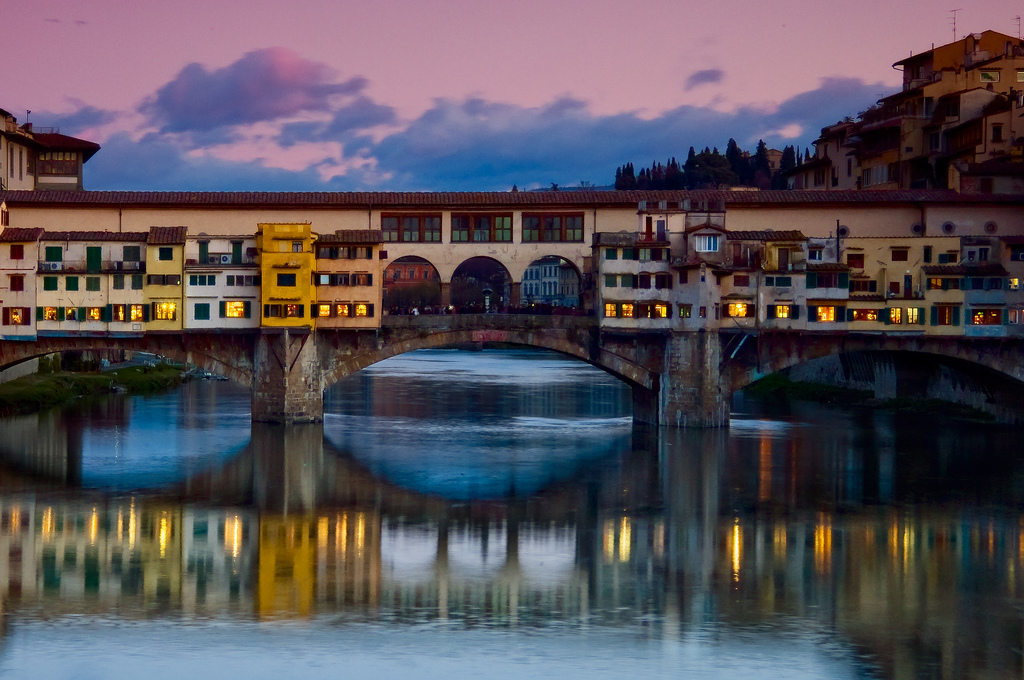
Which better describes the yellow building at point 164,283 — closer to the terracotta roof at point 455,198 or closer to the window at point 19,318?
the terracotta roof at point 455,198

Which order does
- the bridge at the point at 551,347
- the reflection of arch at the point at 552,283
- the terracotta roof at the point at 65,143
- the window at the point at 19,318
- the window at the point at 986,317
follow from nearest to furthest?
the window at the point at 19,318 < the bridge at the point at 551,347 < the window at the point at 986,317 < the terracotta roof at the point at 65,143 < the reflection of arch at the point at 552,283

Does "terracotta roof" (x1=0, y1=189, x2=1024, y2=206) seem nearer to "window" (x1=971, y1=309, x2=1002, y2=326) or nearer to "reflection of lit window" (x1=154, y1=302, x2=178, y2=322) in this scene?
"reflection of lit window" (x1=154, y1=302, x2=178, y2=322)

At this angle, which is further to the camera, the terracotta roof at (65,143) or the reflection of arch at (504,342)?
the terracotta roof at (65,143)

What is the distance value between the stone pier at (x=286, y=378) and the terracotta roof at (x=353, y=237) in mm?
4118

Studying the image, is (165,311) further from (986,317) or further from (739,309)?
(986,317)

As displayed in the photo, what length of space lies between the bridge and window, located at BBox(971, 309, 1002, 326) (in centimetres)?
74

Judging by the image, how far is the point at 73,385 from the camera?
226ft

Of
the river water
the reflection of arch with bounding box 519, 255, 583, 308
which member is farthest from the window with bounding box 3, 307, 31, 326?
the reflection of arch with bounding box 519, 255, 583, 308

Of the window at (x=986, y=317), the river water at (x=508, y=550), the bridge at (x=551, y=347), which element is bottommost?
the river water at (x=508, y=550)

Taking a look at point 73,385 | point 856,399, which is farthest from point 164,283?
point 856,399

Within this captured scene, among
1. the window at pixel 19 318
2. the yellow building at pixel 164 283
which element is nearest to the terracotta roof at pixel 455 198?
the yellow building at pixel 164 283

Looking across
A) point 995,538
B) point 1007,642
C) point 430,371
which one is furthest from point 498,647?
point 430,371

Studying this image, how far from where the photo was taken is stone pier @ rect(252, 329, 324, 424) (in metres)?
53.0

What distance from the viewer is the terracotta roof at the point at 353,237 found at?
5362cm
